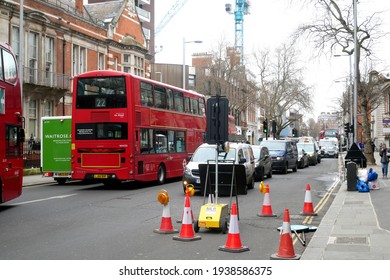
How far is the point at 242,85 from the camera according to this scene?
55.9 meters

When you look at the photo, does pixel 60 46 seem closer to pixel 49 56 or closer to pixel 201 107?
pixel 49 56

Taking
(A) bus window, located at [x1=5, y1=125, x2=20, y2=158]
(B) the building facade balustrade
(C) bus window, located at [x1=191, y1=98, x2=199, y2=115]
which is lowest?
(A) bus window, located at [x1=5, y1=125, x2=20, y2=158]

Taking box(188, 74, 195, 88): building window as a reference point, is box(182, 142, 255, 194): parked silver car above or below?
below

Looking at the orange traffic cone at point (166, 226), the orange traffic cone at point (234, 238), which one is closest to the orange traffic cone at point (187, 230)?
the orange traffic cone at point (166, 226)

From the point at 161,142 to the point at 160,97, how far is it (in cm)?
189

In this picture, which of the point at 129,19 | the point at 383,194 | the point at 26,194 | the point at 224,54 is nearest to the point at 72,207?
the point at 26,194

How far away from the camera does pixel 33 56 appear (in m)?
33.0

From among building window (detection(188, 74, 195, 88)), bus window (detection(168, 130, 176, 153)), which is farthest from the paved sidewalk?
building window (detection(188, 74, 195, 88))

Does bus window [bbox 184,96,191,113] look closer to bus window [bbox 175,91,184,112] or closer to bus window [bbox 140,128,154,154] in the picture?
bus window [bbox 175,91,184,112]

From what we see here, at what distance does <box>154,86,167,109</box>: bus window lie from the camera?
20.7 m

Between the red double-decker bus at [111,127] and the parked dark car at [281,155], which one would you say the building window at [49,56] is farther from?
the red double-decker bus at [111,127]

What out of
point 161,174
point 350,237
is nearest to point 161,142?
point 161,174

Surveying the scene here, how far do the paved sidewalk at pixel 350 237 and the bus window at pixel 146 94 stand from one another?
8.87 meters

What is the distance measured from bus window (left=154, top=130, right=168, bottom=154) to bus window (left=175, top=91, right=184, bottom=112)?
72.2 inches
